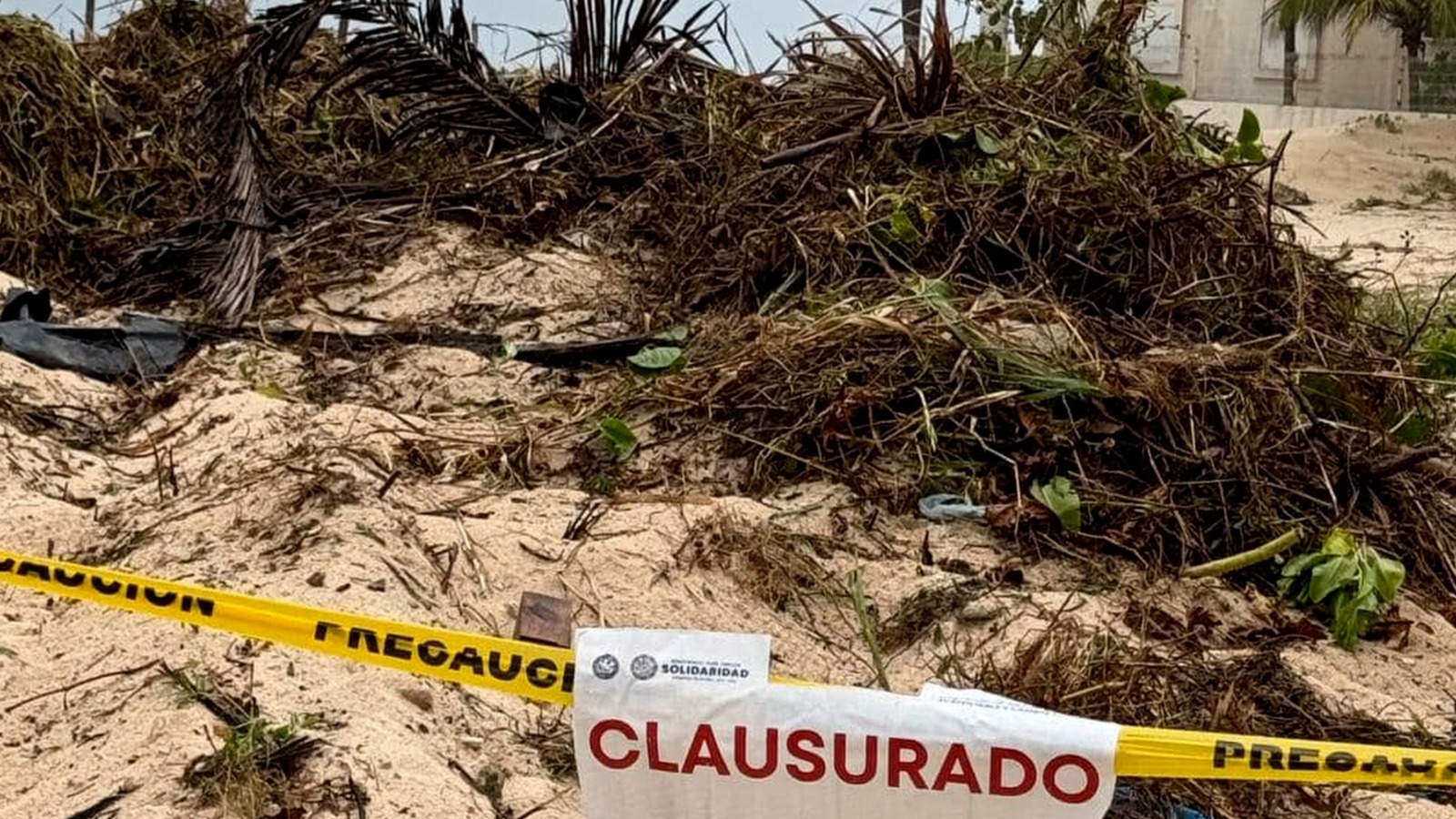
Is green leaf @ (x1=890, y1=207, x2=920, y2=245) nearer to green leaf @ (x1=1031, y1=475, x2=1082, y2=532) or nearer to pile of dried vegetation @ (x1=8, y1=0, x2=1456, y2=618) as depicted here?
pile of dried vegetation @ (x1=8, y1=0, x2=1456, y2=618)

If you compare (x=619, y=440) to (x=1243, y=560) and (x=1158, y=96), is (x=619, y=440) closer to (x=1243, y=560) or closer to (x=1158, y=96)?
(x=1243, y=560)

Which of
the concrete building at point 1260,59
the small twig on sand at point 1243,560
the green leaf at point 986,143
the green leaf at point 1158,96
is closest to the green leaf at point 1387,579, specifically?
the small twig on sand at point 1243,560

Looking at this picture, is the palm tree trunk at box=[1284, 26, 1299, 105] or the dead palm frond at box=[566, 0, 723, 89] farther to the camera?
the palm tree trunk at box=[1284, 26, 1299, 105]

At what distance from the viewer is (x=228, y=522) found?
11.2 ft

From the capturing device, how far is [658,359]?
475 cm

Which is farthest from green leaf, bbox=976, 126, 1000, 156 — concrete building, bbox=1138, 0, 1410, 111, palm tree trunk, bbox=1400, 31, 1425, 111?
concrete building, bbox=1138, 0, 1410, 111

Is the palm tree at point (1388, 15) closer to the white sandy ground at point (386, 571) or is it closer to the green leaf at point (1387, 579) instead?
the green leaf at point (1387, 579)

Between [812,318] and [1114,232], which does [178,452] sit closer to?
[812,318]

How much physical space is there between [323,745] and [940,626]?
1406 mm

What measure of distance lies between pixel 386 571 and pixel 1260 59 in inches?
949

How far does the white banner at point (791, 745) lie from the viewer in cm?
178

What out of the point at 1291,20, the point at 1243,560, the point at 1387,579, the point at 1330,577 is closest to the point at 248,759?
the point at 1243,560

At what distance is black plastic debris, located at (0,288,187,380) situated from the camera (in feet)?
16.2

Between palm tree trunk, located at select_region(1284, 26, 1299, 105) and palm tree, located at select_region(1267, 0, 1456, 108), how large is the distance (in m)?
1.74
